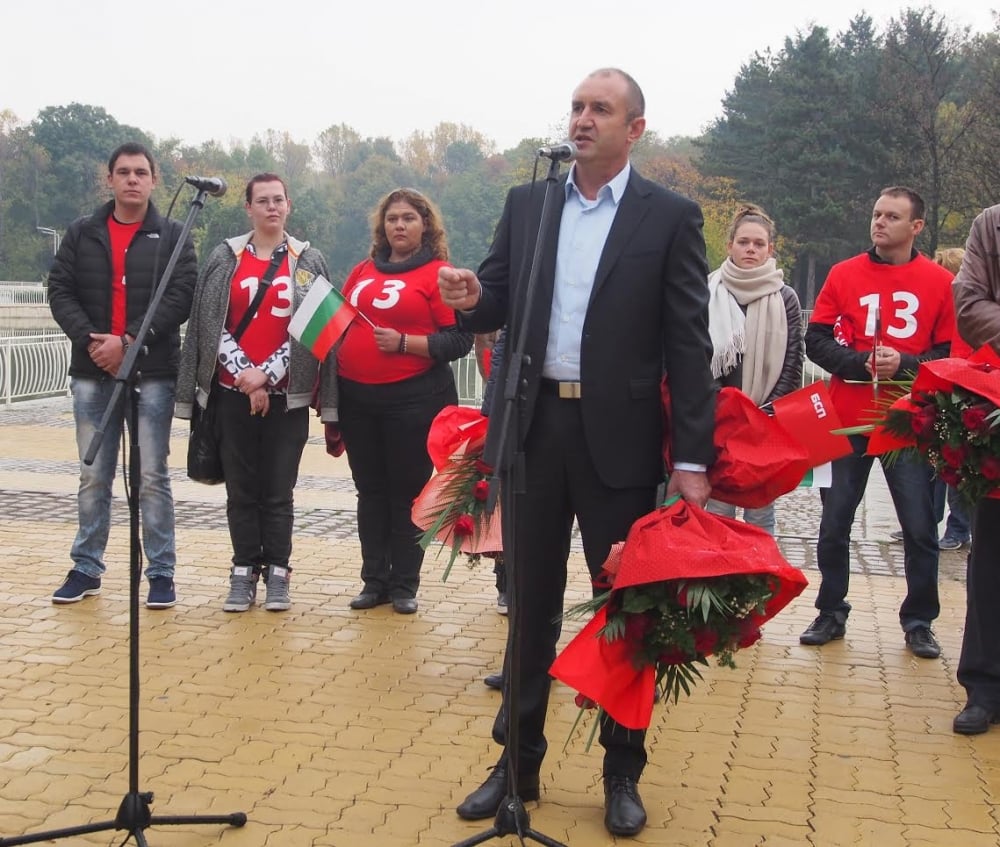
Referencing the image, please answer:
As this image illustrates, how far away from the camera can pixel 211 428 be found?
6.76 meters

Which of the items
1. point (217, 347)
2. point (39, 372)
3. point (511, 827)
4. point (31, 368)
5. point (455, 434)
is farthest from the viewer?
point (39, 372)

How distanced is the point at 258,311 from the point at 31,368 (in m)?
14.3

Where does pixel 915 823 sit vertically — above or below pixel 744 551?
below

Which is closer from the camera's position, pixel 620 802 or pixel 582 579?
pixel 620 802

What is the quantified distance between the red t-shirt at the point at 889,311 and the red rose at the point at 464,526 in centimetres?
245

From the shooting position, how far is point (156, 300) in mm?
3877

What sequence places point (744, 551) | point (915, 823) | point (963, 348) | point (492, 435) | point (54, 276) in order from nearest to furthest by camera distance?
1. point (744, 551)
2. point (492, 435)
3. point (915, 823)
4. point (963, 348)
5. point (54, 276)

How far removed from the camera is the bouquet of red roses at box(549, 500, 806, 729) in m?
3.61

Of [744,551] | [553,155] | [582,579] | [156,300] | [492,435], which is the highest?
[553,155]

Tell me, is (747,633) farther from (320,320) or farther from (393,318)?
(393,318)

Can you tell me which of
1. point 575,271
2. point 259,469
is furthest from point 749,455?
point 259,469

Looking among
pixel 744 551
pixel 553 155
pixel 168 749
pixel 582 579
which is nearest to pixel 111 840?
pixel 168 749

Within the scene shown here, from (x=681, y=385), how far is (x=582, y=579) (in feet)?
13.9

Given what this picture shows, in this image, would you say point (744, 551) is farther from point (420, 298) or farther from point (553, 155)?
point (420, 298)
